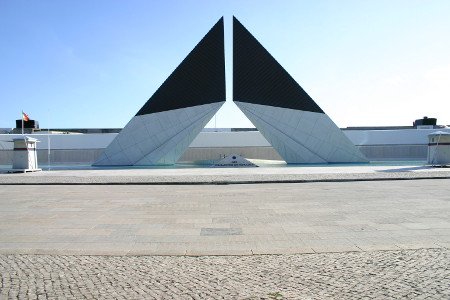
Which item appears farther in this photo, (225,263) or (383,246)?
(383,246)

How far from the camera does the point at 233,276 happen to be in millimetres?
3844

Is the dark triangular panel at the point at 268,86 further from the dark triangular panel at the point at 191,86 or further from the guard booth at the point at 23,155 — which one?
the guard booth at the point at 23,155

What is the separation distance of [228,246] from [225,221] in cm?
158

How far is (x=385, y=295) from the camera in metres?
3.31

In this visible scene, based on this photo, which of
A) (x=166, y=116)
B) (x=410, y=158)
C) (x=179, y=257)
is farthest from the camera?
(x=410, y=158)

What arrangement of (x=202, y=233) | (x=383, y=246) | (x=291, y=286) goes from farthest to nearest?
(x=202, y=233) → (x=383, y=246) → (x=291, y=286)

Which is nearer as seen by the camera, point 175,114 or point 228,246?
point 228,246

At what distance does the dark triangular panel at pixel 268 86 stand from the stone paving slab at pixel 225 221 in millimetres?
11945

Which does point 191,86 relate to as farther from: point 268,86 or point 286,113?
point 286,113

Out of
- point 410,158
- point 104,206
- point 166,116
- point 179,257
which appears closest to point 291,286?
point 179,257

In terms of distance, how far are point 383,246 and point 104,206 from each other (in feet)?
19.4

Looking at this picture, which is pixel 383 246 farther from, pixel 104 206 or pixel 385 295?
pixel 104 206

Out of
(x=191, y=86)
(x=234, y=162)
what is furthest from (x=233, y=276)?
(x=191, y=86)

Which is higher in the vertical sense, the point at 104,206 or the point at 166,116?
the point at 166,116
